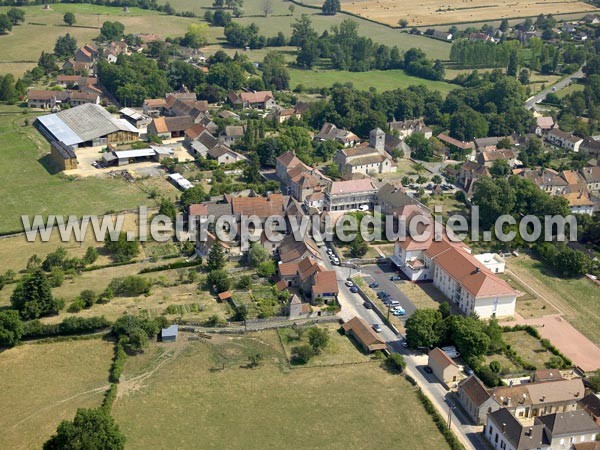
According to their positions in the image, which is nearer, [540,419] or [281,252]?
[540,419]

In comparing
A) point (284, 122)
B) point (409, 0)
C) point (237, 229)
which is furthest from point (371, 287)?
point (409, 0)

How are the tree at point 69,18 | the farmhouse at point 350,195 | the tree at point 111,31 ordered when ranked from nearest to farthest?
the farmhouse at point 350,195 → the tree at point 111,31 → the tree at point 69,18

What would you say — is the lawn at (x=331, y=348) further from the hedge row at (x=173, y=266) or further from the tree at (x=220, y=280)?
the hedge row at (x=173, y=266)

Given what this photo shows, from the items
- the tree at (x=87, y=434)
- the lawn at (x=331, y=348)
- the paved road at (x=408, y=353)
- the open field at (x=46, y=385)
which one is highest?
the tree at (x=87, y=434)

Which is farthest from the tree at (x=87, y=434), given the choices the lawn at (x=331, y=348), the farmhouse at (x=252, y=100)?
the farmhouse at (x=252, y=100)

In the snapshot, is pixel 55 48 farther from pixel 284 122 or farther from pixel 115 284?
pixel 115 284

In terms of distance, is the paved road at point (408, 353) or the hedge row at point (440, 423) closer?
the hedge row at point (440, 423)

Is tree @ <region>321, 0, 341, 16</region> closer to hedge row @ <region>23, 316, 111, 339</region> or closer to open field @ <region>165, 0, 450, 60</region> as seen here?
open field @ <region>165, 0, 450, 60</region>

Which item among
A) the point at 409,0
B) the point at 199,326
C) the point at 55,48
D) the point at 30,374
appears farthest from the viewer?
the point at 409,0
